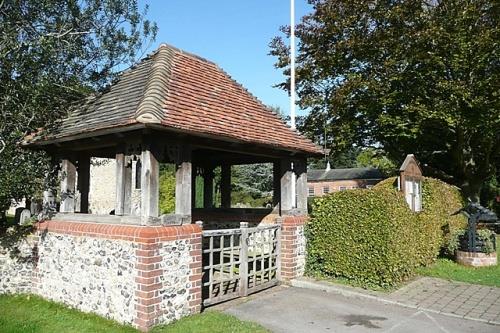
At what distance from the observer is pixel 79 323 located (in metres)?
6.76

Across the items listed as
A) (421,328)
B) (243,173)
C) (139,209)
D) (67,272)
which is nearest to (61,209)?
(67,272)

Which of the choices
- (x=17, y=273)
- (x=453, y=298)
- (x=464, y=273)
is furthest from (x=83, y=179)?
(x=464, y=273)

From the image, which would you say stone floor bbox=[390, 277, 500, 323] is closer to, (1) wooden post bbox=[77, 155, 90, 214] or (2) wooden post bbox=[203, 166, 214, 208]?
(2) wooden post bbox=[203, 166, 214, 208]

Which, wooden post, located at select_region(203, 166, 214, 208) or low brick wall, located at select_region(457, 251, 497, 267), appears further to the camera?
wooden post, located at select_region(203, 166, 214, 208)

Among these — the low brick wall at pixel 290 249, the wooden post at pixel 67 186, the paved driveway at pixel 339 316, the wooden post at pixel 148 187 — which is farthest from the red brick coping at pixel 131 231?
the low brick wall at pixel 290 249

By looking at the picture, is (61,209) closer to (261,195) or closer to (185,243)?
(185,243)

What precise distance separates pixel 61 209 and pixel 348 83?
1354 centimetres

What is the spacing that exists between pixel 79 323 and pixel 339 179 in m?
39.9

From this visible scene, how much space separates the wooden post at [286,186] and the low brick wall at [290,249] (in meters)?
0.31

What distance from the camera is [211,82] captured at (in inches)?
373

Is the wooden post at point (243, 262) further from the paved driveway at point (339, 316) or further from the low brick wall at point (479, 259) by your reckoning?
the low brick wall at point (479, 259)

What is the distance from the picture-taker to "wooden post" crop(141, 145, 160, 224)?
661 cm

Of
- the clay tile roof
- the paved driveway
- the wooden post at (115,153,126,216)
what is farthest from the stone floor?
the wooden post at (115,153,126,216)

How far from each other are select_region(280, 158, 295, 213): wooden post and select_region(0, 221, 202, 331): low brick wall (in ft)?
9.90
